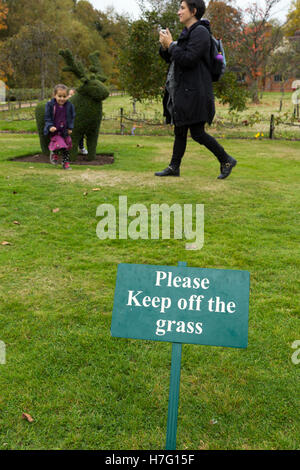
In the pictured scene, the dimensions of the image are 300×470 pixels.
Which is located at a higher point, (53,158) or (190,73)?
(190,73)

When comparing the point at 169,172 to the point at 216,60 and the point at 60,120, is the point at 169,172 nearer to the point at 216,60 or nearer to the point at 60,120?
the point at 216,60

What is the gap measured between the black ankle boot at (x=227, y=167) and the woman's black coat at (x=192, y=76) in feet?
Answer: 2.71

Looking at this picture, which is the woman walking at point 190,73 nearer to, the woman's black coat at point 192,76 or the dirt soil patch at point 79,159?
the woman's black coat at point 192,76

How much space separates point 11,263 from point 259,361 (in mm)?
2371

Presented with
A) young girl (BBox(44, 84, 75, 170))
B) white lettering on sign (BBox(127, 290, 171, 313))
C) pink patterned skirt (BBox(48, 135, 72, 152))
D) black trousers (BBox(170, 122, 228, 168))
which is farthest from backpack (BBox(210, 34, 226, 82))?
white lettering on sign (BBox(127, 290, 171, 313))

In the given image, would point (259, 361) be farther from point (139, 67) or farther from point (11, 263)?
point (139, 67)

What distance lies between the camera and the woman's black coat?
222 inches

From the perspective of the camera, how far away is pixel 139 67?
607 inches

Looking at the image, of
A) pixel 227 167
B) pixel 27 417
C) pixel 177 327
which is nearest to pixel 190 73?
pixel 227 167

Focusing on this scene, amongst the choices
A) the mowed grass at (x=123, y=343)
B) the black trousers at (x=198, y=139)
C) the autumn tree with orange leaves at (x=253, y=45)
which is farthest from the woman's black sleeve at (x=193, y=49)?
the autumn tree with orange leaves at (x=253, y=45)

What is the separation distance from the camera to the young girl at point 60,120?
735cm

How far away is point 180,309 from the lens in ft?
6.33

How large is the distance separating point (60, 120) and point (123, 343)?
5.58m
